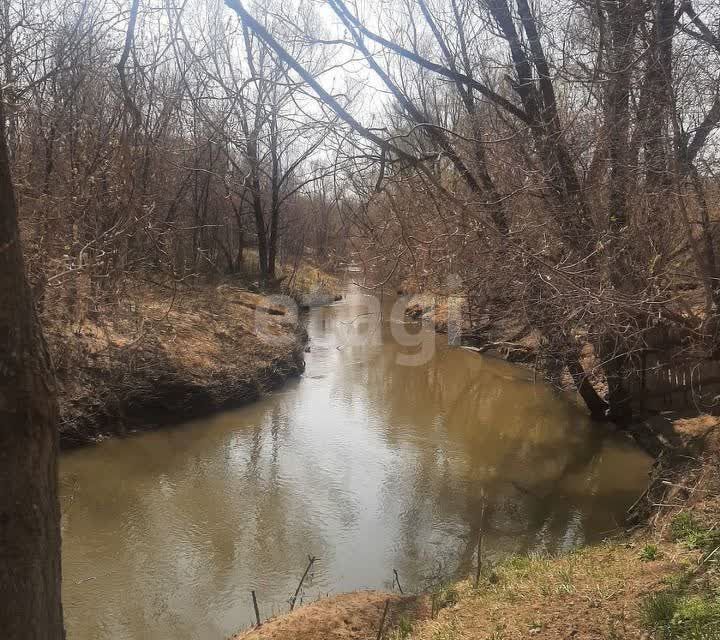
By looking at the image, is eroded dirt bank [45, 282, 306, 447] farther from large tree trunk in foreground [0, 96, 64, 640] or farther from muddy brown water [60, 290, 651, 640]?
large tree trunk in foreground [0, 96, 64, 640]

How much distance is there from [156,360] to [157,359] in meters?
0.04

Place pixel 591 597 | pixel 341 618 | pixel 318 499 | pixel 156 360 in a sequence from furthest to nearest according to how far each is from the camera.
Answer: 1. pixel 156 360
2. pixel 318 499
3. pixel 341 618
4. pixel 591 597

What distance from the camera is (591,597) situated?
4.12 meters

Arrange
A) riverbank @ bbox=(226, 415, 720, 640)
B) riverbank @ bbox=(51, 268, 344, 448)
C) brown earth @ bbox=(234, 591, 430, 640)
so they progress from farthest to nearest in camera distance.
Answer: riverbank @ bbox=(51, 268, 344, 448), brown earth @ bbox=(234, 591, 430, 640), riverbank @ bbox=(226, 415, 720, 640)

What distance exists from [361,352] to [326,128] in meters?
11.9

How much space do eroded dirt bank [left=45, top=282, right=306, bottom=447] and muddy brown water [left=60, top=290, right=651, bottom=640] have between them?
469mm

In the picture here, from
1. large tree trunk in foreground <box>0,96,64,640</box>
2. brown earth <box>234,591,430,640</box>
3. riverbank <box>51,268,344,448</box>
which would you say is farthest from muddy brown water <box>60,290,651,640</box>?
large tree trunk in foreground <box>0,96,64,640</box>

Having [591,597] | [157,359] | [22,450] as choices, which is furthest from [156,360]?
[22,450]

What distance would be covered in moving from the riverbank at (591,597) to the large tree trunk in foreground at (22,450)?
255 cm

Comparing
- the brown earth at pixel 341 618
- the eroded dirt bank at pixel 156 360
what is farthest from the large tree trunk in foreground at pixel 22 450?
the eroded dirt bank at pixel 156 360

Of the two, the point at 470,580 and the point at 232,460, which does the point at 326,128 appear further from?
the point at 232,460

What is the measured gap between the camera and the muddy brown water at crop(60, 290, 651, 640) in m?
5.92

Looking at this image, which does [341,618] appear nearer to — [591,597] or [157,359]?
[591,597]

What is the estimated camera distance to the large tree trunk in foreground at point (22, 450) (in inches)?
87.9
